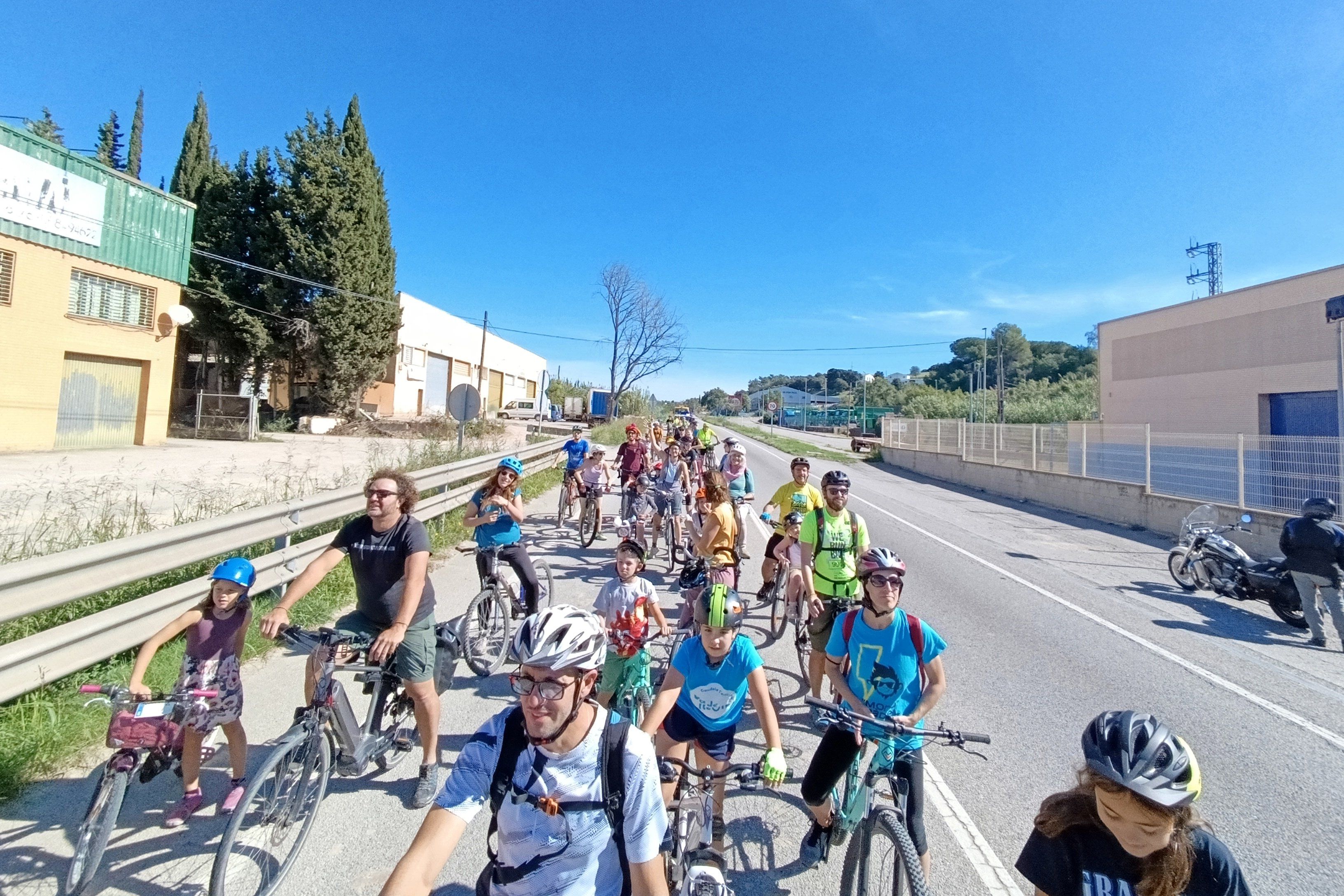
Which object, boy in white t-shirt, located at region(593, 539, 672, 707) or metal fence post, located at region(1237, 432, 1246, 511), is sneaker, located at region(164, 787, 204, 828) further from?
metal fence post, located at region(1237, 432, 1246, 511)

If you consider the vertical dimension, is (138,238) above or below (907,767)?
Answer: above

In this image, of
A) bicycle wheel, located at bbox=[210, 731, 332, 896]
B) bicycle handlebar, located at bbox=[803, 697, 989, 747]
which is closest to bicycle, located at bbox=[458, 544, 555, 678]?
bicycle wheel, located at bbox=[210, 731, 332, 896]

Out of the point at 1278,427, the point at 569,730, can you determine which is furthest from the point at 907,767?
the point at 1278,427

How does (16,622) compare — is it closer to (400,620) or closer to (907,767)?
(400,620)

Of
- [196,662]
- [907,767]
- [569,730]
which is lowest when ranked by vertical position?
[907,767]

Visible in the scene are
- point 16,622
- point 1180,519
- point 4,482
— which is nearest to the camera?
point 16,622

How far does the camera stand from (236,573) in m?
3.38

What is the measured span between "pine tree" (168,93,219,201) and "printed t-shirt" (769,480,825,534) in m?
45.9

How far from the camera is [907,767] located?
295 centimetres

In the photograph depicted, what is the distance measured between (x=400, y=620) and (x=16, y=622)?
3.03 metres

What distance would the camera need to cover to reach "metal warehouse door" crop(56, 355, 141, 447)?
19.1 metres

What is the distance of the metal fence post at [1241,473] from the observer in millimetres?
12469

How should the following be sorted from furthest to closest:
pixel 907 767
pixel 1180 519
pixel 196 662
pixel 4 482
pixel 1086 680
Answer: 1. pixel 1180 519
2. pixel 4 482
3. pixel 1086 680
4. pixel 196 662
5. pixel 907 767

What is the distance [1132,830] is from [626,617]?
2.82 metres
